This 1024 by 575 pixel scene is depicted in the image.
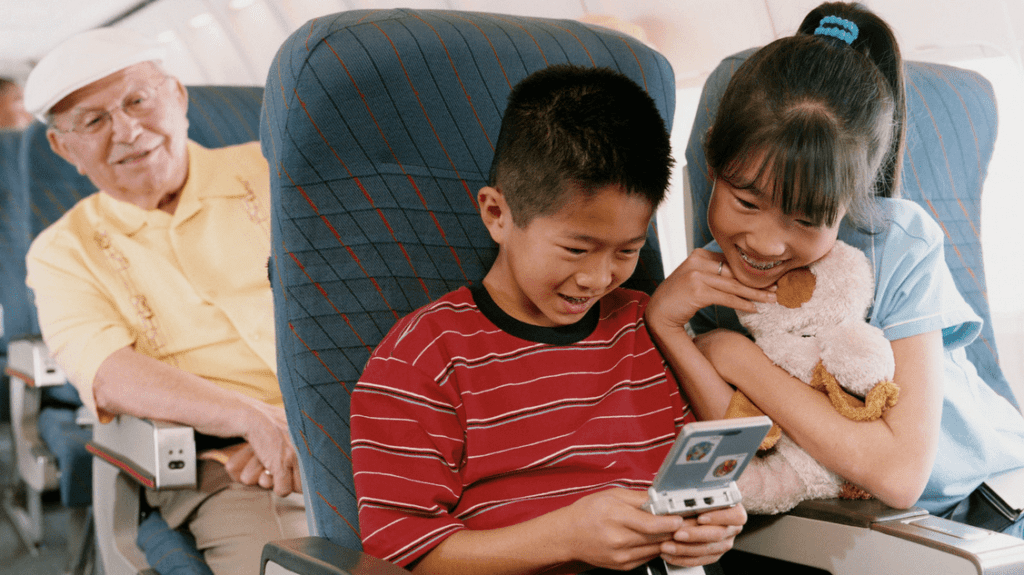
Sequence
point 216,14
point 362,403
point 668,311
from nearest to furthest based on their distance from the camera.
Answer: point 362,403
point 668,311
point 216,14

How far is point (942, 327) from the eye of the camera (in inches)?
44.3

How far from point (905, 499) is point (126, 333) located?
1.65 m

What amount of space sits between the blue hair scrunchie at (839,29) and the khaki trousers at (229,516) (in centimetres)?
134

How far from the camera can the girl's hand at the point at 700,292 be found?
1174 millimetres

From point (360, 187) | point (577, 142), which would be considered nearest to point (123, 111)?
point (360, 187)

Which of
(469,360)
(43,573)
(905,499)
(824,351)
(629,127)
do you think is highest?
(629,127)

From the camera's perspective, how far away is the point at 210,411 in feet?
5.67

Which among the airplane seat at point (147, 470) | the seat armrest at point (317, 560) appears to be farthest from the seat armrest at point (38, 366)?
the seat armrest at point (317, 560)

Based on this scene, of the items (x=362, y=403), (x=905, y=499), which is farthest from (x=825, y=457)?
(x=362, y=403)

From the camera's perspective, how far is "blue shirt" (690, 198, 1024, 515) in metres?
1.13

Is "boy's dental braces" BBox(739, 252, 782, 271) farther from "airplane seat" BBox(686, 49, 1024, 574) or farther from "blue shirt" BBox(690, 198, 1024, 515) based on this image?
"airplane seat" BBox(686, 49, 1024, 574)

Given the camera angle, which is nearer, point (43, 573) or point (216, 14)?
point (43, 573)

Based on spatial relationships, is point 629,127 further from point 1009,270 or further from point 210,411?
point 1009,270

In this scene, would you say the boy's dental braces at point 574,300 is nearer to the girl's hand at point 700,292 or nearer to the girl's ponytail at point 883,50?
the girl's hand at point 700,292
